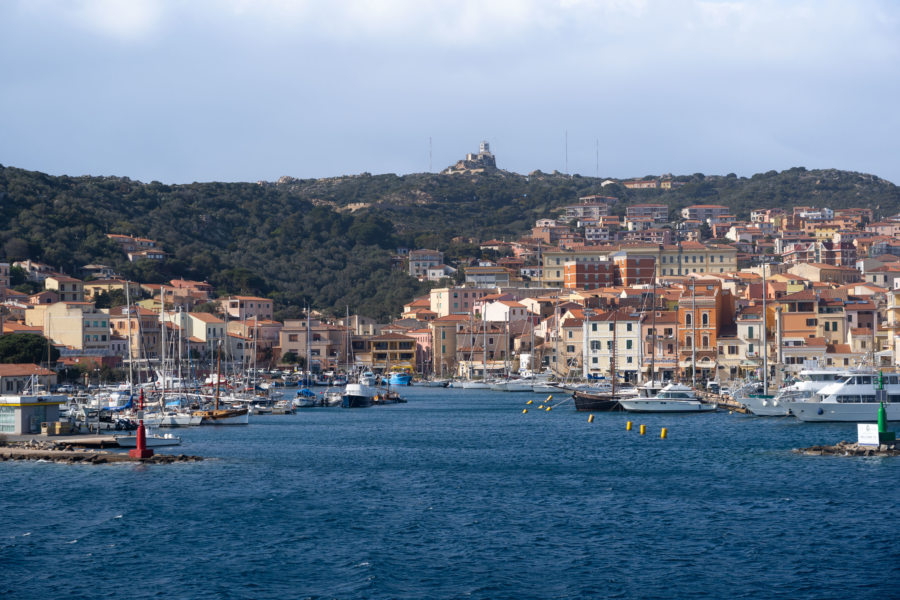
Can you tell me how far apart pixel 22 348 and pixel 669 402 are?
155 ft

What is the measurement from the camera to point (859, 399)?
5262 centimetres

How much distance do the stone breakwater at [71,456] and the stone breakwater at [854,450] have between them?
20.8 meters

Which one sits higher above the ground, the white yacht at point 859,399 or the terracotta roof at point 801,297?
the terracotta roof at point 801,297

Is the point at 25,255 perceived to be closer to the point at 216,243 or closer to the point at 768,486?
the point at 216,243

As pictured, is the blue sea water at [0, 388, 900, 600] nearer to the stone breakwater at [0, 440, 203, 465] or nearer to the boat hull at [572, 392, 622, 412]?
the stone breakwater at [0, 440, 203, 465]

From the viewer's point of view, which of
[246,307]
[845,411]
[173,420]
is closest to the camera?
[845,411]

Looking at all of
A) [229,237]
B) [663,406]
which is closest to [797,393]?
[663,406]

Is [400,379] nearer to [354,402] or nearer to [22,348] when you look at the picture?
[354,402]

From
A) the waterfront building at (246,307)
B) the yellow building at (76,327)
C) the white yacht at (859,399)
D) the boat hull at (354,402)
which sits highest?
the waterfront building at (246,307)

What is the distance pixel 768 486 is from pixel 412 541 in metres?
12.4

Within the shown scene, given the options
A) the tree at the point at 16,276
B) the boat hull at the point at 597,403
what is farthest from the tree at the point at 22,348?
the boat hull at the point at 597,403

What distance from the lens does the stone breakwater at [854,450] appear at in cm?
3931

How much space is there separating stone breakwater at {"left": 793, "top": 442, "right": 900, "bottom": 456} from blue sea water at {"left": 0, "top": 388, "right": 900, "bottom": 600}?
0.83 metres

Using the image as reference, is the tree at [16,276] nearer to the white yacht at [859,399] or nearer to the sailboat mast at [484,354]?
the sailboat mast at [484,354]
